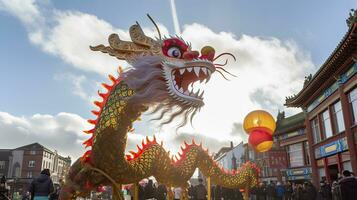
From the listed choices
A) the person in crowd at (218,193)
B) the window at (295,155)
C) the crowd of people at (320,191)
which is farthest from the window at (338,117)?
the window at (295,155)

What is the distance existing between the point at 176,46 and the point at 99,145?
156cm

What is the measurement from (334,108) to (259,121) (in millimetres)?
13779

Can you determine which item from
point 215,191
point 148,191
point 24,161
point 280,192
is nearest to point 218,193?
point 215,191

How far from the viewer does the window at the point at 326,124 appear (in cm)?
1889

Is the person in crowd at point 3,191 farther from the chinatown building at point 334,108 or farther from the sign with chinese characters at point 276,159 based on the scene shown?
the sign with chinese characters at point 276,159

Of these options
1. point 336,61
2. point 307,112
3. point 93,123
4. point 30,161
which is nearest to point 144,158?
point 93,123

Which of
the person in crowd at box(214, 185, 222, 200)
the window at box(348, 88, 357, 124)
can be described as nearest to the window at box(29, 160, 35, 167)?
the person in crowd at box(214, 185, 222, 200)

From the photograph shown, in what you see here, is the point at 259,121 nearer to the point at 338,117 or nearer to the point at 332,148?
the point at 338,117

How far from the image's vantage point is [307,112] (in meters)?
22.7

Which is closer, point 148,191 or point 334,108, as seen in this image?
point 148,191

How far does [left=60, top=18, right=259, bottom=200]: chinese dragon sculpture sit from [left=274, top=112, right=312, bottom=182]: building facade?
25.1 meters

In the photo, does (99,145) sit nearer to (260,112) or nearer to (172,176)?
(172,176)

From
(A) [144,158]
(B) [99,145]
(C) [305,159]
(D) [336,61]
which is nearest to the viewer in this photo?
(B) [99,145]

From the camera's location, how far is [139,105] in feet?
12.7
